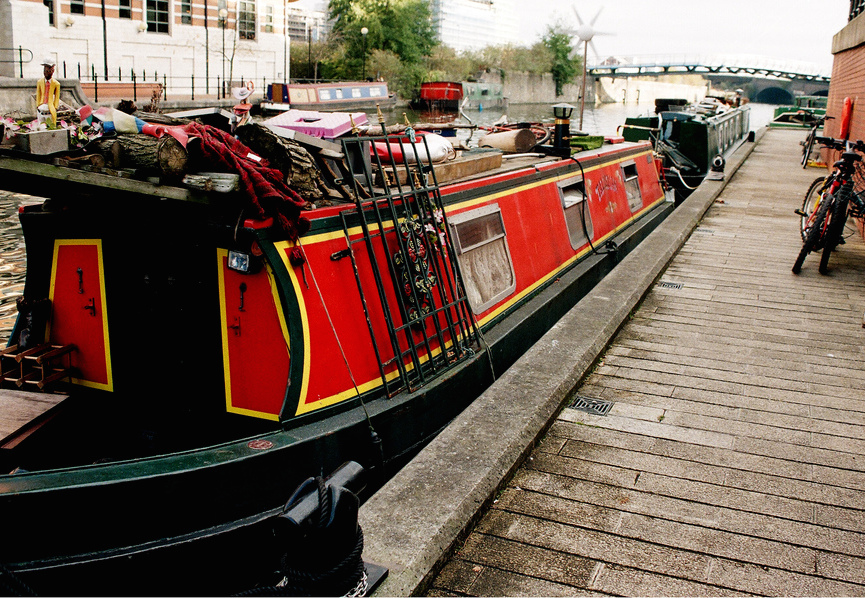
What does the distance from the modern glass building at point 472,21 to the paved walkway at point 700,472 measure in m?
142

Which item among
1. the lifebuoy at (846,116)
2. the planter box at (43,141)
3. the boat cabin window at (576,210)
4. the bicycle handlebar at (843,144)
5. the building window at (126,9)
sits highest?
the building window at (126,9)

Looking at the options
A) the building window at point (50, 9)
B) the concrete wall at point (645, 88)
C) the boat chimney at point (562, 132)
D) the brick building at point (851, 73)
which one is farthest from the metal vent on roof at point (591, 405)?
the concrete wall at point (645, 88)

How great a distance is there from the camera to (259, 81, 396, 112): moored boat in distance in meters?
25.8

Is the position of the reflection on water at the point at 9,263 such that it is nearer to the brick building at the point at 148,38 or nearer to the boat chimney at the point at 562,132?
the boat chimney at the point at 562,132

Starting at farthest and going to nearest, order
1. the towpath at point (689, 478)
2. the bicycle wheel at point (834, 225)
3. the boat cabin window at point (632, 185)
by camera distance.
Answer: the boat cabin window at point (632, 185), the bicycle wheel at point (834, 225), the towpath at point (689, 478)

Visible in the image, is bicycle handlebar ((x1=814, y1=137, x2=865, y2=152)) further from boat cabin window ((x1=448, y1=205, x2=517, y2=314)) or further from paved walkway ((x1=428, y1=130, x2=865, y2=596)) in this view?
boat cabin window ((x1=448, y1=205, x2=517, y2=314))

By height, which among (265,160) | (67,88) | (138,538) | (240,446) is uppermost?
(67,88)

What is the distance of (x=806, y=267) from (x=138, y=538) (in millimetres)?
6790

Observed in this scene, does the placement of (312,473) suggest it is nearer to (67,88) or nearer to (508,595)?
(508,595)

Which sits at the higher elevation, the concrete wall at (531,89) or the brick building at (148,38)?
the concrete wall at (531,89)

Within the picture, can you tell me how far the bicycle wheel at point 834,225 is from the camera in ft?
23.0

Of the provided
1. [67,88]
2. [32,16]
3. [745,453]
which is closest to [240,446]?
[745,453]

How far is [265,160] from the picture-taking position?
3637mm

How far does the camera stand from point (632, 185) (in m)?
10.1
